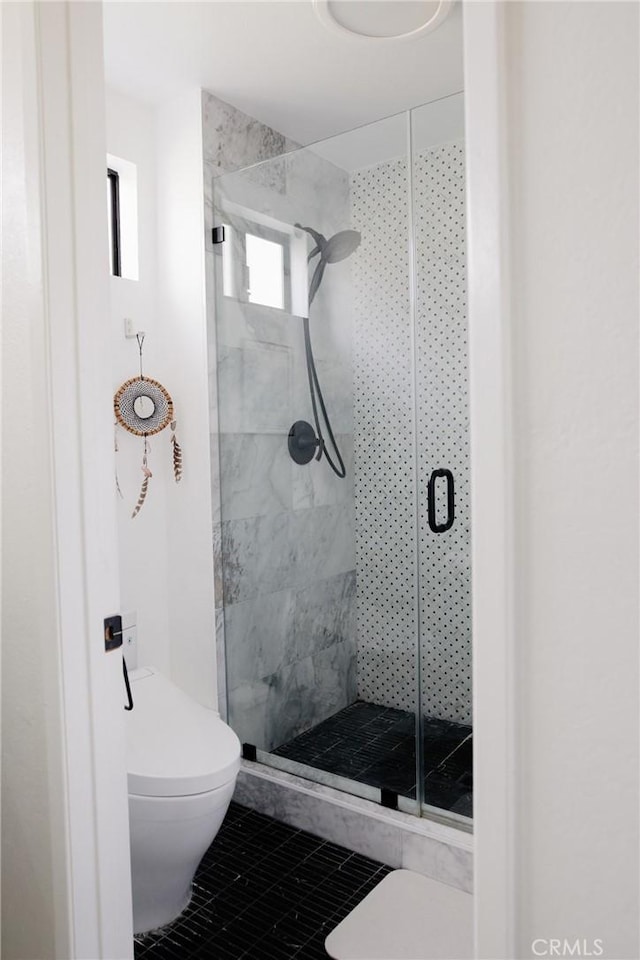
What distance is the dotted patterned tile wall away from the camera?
2043mm

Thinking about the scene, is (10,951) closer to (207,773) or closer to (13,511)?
(207,773)

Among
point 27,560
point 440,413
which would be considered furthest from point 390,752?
point 27,560

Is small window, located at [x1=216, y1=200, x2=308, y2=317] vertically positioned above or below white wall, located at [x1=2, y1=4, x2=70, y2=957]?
above

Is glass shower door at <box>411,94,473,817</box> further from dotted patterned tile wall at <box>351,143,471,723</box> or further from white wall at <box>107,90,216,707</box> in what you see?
white wall at <box>107,90,216,707</box>

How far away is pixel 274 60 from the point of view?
6.62 ft

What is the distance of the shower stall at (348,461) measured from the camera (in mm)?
2055

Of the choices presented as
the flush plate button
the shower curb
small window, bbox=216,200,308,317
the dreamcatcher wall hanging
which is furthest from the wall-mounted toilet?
small window, bbox=216,200,308,317

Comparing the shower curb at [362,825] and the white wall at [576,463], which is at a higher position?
the white wall at [576,463]

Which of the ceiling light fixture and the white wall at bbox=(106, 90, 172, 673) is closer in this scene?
the ceiling light fixture

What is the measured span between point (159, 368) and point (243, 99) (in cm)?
97

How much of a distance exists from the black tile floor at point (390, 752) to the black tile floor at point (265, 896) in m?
0.23

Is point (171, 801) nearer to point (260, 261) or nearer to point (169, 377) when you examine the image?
point (169, 377)

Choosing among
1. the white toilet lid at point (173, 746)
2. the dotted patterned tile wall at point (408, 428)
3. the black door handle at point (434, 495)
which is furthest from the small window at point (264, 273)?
the white toilet lid at point (173, 746)

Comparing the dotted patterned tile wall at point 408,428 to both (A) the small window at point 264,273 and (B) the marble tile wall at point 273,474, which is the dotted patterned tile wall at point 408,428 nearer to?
(B) the marble tile wall at point 273,474
